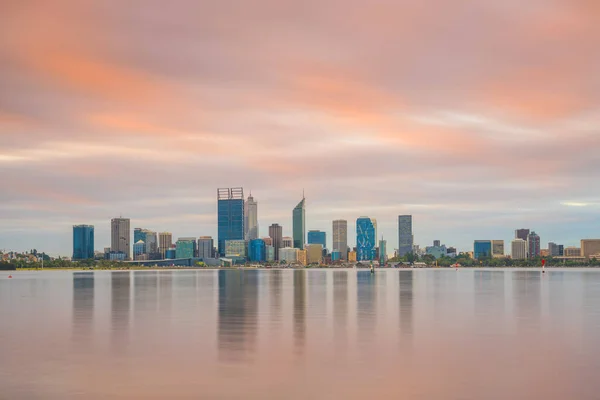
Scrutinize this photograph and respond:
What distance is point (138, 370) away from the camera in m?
35.8

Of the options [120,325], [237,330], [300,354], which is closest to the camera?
[300,354]

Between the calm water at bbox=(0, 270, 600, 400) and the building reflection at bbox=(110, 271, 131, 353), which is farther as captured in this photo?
the building reflection at bbox=(110, 271, 131, 353)

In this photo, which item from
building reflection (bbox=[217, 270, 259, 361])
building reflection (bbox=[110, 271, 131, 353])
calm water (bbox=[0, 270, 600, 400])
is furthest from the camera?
building reflection (bbox=[110, 271, 131, 353])

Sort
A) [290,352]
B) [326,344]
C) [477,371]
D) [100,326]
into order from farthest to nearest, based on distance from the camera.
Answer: [100,326], [326,344], [290,352], [477,371]

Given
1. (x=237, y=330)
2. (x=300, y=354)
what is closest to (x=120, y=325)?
(x=237, y=330)

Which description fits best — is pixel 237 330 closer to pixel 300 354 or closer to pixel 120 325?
pixel 120 325

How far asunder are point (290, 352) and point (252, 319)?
794 inches

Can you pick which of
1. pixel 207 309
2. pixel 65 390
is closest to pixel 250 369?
pixel 65 390

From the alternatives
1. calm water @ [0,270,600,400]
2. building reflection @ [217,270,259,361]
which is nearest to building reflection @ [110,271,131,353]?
calm water @ [0,270,600,400]

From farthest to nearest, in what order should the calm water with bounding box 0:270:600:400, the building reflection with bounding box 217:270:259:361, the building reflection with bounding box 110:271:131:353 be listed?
1. the building reflection with bounding box 110:271:131:353
2. the building reflection with bounding box 217:270:259:361
3. the calm water with bounding box 0:270:600:400

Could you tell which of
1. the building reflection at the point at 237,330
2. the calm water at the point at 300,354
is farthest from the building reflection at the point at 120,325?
the building reflection at the point at 237,330

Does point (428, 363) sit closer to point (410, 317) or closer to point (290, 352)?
point (290, 352)

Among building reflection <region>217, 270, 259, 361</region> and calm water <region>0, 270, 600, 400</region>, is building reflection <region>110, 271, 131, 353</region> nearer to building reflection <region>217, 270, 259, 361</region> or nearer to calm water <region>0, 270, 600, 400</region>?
calm water <region>0, 270, 600, 400</region>

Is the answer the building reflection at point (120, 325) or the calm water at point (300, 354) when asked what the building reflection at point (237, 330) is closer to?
the calm water at point (300, 354)
